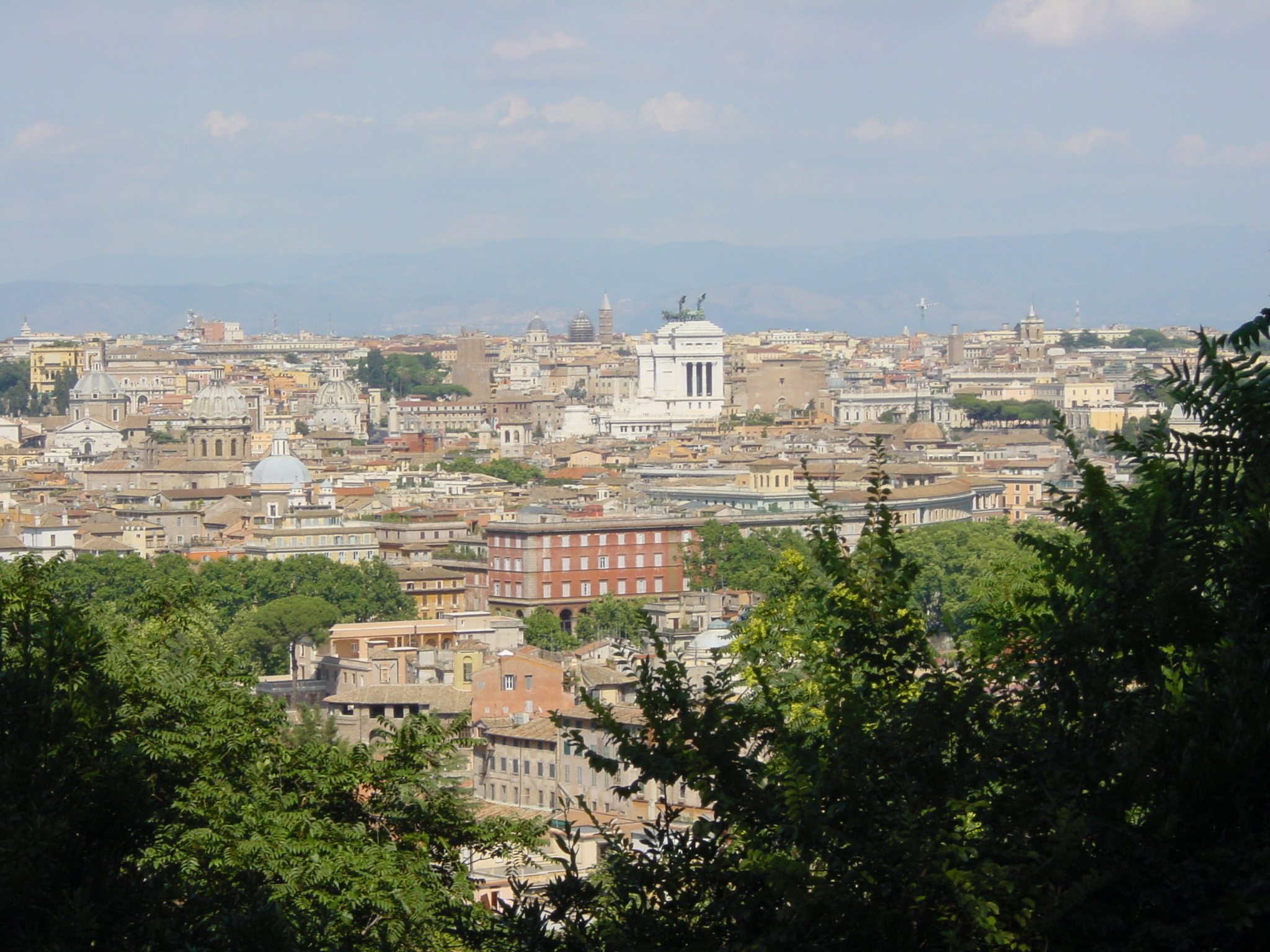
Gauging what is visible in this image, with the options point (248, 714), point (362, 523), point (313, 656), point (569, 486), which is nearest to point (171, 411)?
point (569, 486)

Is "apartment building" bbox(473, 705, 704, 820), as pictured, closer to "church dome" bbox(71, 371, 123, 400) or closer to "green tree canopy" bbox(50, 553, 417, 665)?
"green tree canopy" bbox(50, 553, 417, 665)

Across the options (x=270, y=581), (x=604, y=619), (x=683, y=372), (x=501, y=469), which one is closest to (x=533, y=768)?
(x=604, y=619)

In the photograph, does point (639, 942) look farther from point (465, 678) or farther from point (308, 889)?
point (465, 678)

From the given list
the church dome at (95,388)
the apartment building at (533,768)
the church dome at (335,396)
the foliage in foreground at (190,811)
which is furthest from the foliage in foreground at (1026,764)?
the church dome at (335,396)

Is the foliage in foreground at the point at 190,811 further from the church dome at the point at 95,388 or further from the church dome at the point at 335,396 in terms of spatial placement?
the church dome at the point at 335,396

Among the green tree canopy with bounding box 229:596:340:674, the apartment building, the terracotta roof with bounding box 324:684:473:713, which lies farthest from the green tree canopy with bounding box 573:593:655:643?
the apartment building

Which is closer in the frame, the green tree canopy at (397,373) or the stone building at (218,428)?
the stone building at (218,428)
